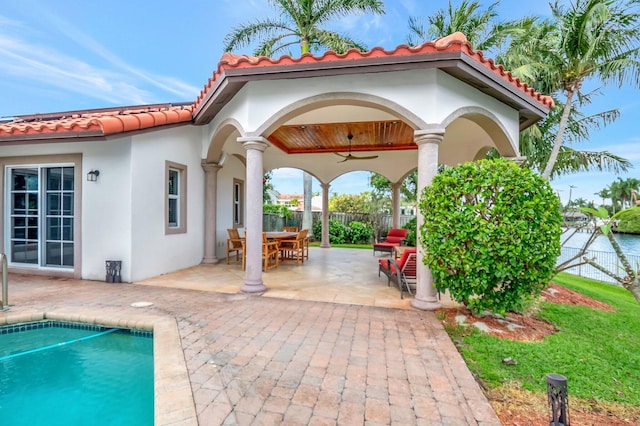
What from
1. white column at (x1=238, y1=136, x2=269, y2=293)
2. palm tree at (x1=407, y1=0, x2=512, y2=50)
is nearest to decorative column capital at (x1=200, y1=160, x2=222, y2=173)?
white column at (x1=238, y1=136, x2=269, y2=293)

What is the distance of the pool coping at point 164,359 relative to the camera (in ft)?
7.98

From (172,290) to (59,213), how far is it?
380cm

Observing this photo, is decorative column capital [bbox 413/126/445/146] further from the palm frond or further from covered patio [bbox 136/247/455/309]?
the palm frond

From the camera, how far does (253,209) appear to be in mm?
6055

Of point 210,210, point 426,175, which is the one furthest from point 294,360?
point 210,210

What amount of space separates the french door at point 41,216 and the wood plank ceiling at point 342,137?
5627 millimetres

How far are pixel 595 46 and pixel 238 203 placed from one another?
41.2ft

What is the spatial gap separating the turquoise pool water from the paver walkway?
50 centimetres

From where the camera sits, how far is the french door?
741 centimetres

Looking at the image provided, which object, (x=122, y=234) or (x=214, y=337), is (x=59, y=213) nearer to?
(x=122, y=234)

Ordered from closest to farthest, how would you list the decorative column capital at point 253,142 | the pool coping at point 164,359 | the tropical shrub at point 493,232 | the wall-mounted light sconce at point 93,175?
the pool coping at point 164,359
the tropical shrub at point 493,232
the decorative column capital at point 253,142
the wall-mounted light sconce at point 93,175

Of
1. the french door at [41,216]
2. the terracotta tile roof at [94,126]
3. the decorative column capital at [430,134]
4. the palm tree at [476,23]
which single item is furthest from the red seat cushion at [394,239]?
the french door at [41,216]

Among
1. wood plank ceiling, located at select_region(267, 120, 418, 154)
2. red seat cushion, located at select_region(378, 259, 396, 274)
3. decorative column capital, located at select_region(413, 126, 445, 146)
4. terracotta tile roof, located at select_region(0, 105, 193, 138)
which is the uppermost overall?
wood plank ceiling, located at select_region(267, 120, 418, 154)

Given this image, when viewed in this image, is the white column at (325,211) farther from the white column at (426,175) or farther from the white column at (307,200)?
the white column at (426,175)
